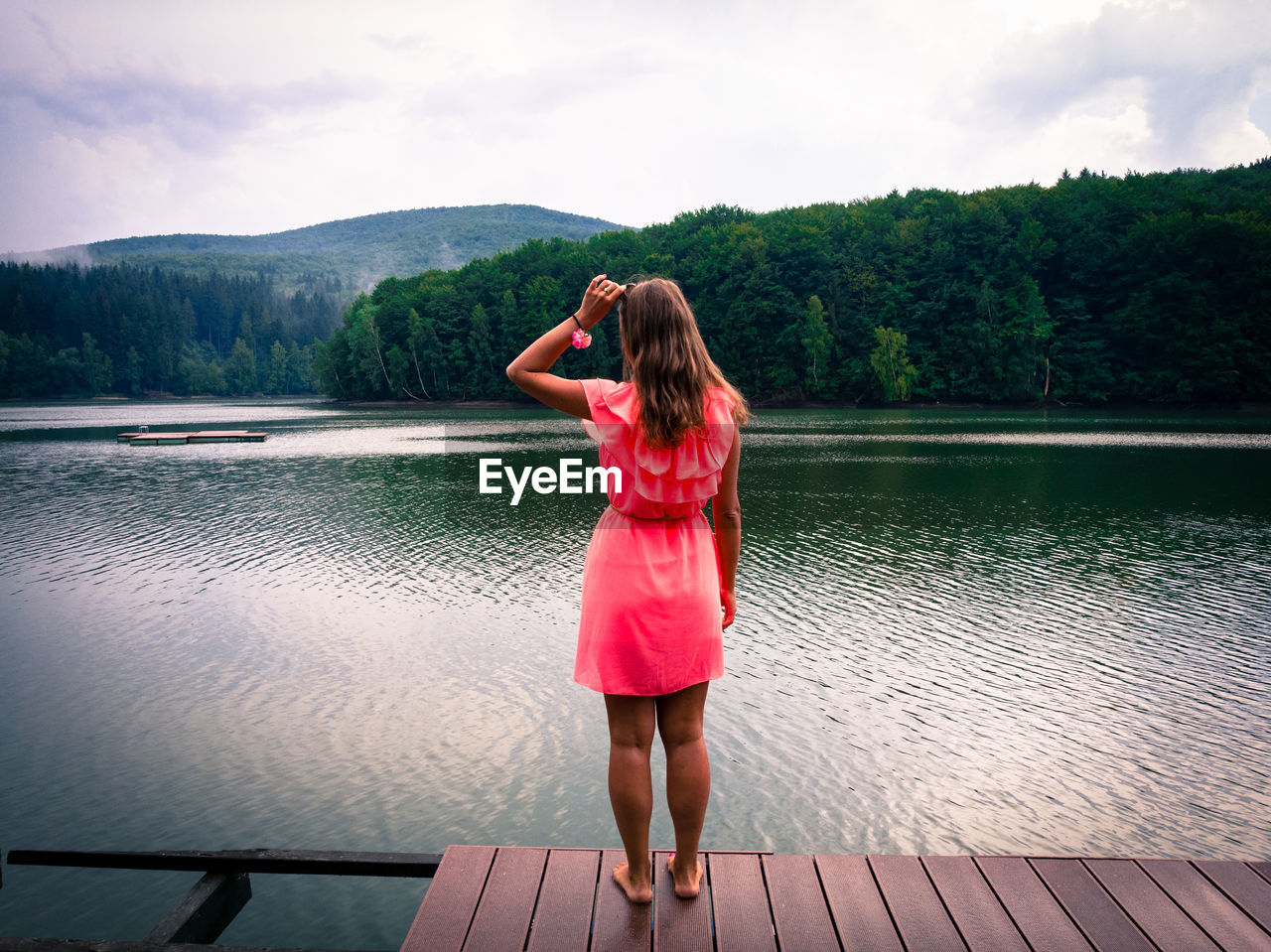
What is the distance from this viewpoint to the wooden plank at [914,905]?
8.09ft

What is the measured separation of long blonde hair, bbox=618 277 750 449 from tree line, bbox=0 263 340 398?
119044mm

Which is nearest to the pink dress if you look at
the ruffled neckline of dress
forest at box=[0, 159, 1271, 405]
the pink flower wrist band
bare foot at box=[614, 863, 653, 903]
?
the ruffled neckline of dress

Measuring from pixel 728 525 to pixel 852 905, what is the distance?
1.34 m

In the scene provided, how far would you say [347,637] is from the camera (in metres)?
8.34

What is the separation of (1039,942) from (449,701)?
5.04 meters

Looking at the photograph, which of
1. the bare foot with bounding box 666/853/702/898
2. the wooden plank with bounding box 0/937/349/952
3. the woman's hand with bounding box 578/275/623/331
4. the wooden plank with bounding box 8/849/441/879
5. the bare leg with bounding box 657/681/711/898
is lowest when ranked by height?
the wooden plank with bounding box 8/849/441/879

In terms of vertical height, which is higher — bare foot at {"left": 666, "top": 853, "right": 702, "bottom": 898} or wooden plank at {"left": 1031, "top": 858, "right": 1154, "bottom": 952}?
bare foot at {"left": 666, "top": 853, "right": 702, "bottom": 898}

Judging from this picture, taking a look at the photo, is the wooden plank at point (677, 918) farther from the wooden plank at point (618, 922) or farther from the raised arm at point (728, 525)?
the raised arm at point (728, 525)

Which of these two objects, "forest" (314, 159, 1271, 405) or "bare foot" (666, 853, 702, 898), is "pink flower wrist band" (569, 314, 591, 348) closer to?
"bare foot" (666, 853, 702, 898)

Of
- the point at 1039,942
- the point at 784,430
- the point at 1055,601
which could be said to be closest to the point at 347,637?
the point at 1039,942

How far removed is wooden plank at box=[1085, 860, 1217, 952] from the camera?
97.2 inches

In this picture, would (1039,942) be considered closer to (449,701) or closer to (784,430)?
(449,701)

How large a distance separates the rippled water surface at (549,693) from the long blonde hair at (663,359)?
2.98 m

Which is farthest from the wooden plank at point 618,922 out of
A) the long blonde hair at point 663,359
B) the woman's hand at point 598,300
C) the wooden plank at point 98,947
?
the woman's hand at point 598,300
